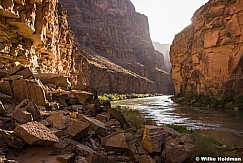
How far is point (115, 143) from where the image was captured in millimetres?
6938

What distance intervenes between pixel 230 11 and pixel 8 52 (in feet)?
108

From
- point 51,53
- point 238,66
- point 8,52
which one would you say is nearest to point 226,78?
point 238,66

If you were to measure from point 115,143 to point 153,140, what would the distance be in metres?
1.07

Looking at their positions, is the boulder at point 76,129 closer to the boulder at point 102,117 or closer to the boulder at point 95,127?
the boulder at point 95,127

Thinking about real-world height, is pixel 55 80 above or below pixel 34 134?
above

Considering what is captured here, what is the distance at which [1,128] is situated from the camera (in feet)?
19.9

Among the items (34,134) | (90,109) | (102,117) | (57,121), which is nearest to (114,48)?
(90,109)

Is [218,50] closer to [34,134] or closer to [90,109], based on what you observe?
[90,109]

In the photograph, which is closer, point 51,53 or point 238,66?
point 51,53

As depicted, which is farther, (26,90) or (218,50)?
(218,50)

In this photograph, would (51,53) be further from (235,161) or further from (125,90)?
(125,90)

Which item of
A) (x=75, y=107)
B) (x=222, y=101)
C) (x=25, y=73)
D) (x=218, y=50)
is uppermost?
(x=218, y=50)

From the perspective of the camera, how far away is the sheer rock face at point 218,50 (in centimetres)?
3681

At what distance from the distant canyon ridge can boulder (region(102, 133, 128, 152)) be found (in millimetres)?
9067
